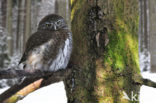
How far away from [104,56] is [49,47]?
14 centimetres

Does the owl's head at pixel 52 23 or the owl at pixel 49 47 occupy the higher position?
the owl's head at pixel 52 23

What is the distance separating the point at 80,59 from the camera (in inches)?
17.2

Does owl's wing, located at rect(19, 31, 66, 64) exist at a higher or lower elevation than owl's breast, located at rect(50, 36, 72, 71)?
higher

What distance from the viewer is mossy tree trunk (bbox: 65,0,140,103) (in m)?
0.41

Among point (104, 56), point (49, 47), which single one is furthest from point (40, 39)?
point (104, 56)

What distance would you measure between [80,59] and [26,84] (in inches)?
6.3

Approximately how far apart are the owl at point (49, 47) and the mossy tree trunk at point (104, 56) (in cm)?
4

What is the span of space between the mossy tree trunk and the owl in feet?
0.13

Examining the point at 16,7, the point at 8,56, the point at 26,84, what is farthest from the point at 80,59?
the point at 16,7

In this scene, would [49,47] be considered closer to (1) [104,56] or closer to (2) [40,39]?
(2) [40,39]

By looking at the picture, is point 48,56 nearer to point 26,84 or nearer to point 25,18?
point 26,84

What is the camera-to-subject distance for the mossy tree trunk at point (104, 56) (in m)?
0.41

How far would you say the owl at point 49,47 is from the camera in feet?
1.29

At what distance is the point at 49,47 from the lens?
1.31 ft
